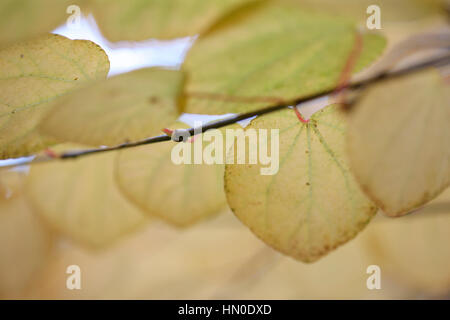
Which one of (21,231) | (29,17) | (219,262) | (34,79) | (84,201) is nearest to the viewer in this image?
(29,17)

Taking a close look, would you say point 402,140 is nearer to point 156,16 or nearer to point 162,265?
point 156,16

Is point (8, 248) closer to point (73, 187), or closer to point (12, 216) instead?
point (12, 216)

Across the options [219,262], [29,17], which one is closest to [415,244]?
[219,262]

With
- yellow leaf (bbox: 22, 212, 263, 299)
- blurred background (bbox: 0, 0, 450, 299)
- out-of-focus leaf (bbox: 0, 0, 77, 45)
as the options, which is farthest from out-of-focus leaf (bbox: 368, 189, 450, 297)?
out-of-focus leaf (bbox: 0, 0, 77, 45)

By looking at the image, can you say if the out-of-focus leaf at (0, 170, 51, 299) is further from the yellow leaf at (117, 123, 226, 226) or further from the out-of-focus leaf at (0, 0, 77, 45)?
the out-of-focus leaf at (0, 0, 77, 45)

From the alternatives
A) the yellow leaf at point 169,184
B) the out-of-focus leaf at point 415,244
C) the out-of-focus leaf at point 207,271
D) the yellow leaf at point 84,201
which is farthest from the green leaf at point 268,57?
the out-of-focus leaf at point 207,271

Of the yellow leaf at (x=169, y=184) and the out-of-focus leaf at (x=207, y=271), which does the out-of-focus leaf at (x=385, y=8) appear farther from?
the out-of-focus leaf at (x=207, y=271)

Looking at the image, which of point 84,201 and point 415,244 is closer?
point 84,201
